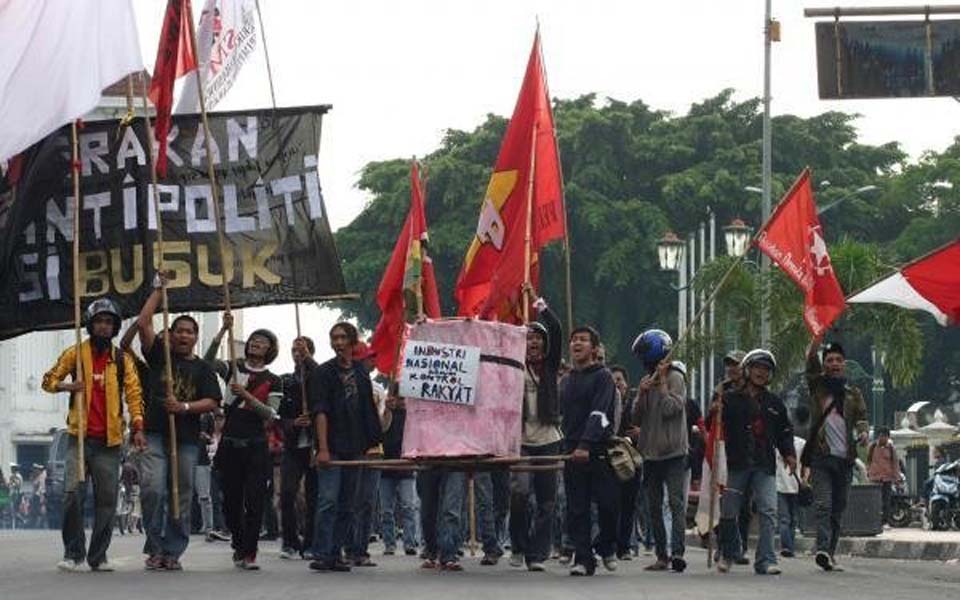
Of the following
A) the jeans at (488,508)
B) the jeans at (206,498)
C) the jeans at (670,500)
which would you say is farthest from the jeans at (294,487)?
the jeans at (206,498)

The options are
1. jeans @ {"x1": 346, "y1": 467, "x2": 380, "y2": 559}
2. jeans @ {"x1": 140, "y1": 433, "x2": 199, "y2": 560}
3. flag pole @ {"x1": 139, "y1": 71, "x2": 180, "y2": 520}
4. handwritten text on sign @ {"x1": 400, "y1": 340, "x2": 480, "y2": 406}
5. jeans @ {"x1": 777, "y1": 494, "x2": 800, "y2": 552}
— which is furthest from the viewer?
A: jeans @ {"x1": 777, "y1": 494, "x2": 800, "y2": 552}

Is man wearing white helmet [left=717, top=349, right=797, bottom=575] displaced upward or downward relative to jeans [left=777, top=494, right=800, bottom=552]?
upward

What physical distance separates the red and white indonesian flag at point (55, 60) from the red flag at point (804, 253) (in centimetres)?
611

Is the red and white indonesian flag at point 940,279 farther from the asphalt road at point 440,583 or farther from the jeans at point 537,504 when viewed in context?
the jeans at point 537,504

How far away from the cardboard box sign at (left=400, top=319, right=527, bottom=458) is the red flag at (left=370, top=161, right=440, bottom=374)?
3358mm

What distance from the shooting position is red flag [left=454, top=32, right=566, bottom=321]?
21.3 meters

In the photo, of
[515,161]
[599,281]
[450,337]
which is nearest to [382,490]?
[515,161]

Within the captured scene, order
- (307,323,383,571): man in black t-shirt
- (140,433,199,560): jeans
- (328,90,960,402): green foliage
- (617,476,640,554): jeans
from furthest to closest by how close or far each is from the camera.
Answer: (328,90,960,402): green foliage < (617,476,640,554): jeans < (307,323,383,571): man in black t-shirt < (140,433,199,560): jeans

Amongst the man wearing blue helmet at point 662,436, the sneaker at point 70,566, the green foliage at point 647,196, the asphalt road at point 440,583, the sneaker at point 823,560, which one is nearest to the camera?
the asphalt road at point 440,583

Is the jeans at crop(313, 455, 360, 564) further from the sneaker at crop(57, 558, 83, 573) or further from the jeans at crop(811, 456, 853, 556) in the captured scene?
the jeans at crop(811, 456, 853, 556)

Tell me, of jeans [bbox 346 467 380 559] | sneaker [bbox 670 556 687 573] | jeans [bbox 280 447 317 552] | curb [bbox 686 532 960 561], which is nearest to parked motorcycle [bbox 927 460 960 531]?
curb [bbox 686 532 960 561]

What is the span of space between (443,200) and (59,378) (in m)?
58.1

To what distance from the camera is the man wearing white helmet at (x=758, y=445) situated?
1998 centimetres

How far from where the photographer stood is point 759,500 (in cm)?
2008
